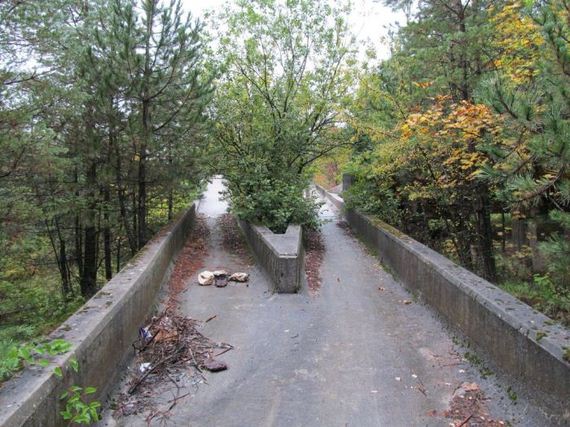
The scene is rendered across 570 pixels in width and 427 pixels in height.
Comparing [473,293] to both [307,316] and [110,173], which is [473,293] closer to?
[307,316]

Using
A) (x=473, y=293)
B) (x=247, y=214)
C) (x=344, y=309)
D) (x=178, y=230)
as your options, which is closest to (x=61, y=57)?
(x=178, y=230)

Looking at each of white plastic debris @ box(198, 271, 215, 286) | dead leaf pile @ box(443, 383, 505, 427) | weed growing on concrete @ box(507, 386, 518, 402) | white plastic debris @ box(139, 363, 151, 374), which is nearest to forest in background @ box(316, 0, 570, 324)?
weed growing on concrete @ box(507, 386, 518, 402)

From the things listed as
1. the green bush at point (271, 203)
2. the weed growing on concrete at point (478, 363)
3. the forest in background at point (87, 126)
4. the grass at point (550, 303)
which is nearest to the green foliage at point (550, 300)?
the grass at point (550, 303)

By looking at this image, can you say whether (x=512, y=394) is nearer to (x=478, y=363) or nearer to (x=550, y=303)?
(x=478, y=363)

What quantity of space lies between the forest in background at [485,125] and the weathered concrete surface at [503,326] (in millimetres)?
663

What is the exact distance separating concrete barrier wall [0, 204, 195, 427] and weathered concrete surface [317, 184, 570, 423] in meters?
4.03

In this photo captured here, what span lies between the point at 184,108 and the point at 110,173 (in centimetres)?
257

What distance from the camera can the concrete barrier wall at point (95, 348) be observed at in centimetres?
319

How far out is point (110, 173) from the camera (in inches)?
466

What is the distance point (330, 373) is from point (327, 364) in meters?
0.26

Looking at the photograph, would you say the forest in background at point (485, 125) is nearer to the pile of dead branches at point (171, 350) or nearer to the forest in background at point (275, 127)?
the forest in background at point (275, 127)

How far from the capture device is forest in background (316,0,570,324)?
355 centimetres

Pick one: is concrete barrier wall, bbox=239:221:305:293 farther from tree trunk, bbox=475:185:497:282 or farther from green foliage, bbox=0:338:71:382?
green foliage, bbox=0:338:71:382

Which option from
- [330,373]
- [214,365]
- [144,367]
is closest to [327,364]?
[330,373]
